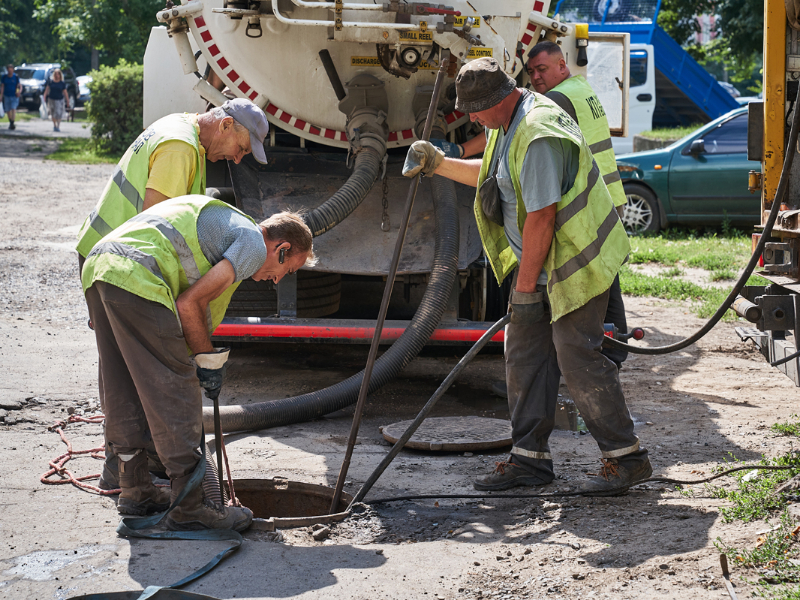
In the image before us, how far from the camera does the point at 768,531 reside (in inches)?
116

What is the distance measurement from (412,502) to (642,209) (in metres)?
7.25

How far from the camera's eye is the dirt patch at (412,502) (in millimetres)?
2865

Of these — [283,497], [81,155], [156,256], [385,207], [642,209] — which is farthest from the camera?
[81,155]

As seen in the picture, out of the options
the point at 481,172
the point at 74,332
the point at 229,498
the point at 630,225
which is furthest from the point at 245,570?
the point at 630,225

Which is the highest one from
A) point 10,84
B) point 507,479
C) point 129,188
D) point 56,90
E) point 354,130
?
point 10,84

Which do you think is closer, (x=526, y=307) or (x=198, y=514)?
(x=198, y=514)

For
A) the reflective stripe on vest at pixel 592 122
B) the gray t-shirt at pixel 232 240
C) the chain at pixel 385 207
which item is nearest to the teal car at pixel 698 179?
the chain at pixel 385 207

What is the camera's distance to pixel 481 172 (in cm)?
369

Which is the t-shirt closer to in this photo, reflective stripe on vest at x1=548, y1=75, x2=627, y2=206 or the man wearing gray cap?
the man wearing gray cap

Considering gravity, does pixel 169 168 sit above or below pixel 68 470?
above

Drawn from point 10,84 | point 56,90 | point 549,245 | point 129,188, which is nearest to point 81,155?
point 56,90

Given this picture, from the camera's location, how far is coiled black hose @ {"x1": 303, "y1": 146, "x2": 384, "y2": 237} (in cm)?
475

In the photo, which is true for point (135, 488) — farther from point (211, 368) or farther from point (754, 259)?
point (754, 259)

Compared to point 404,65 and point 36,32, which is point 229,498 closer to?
point 404,65
